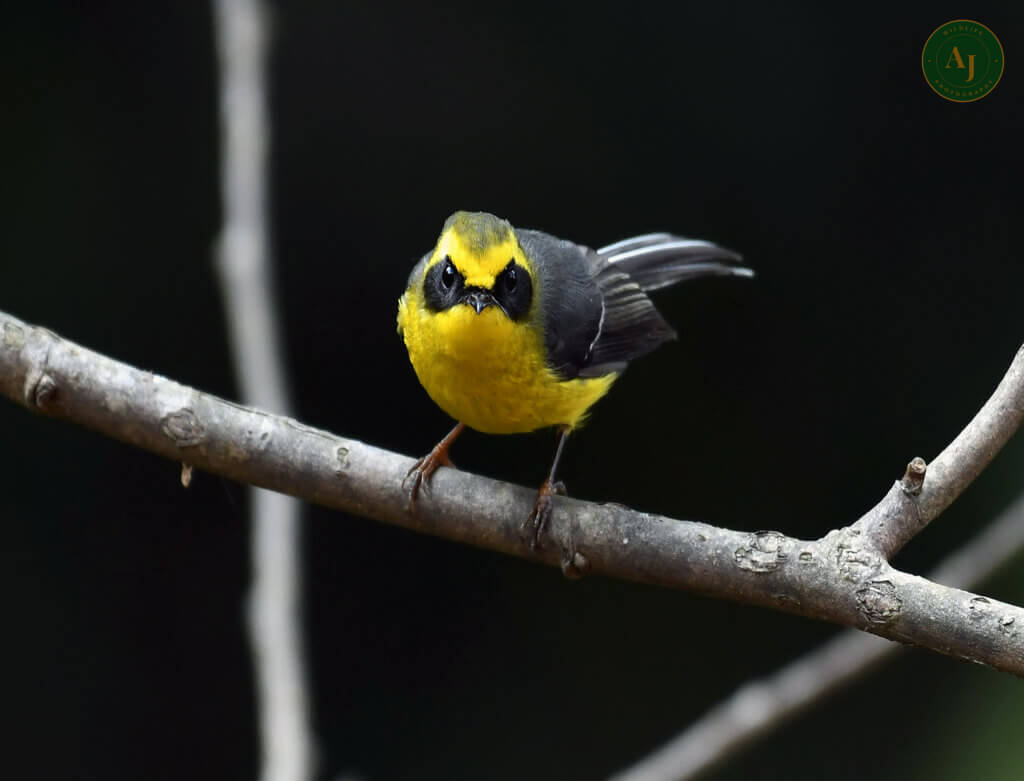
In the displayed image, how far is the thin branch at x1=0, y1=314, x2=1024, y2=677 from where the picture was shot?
6.16 feet

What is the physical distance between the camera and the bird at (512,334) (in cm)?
254

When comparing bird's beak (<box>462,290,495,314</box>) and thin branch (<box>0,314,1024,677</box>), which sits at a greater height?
bird's beak (<box>462,290,495,314</box>)

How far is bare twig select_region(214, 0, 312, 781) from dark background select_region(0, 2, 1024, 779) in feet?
4.39

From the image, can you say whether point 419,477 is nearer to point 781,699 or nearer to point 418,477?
point 418,477

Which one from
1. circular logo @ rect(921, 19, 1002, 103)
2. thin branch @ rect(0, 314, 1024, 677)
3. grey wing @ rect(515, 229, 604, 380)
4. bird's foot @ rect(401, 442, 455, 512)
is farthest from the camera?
circular logo @ rect(921, 19, 1002, 103)

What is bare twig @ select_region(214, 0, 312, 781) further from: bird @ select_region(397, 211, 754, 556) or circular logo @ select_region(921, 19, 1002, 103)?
circular logo @ select_region(921, 19, 1002, 103)

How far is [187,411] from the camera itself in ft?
6.93

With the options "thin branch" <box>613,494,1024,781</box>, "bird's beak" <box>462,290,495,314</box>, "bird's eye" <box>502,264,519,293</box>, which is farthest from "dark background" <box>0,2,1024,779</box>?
"bird's beak" <box>462,290,495,314</box>

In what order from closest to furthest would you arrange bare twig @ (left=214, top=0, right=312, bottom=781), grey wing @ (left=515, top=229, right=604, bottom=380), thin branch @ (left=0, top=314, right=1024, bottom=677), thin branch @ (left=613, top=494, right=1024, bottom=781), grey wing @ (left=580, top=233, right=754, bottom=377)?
1. thin branch @ (left=0, top=314, right=1024, bottom=677)
2. bare twig @ (left=214, top=0, right=312, bottom=781)
3. thin branch @ (left=613, top=494, right=1024, bottom=781)
4. grey wing @ (left=515, top=229, right=604, bottom=380)
5. grey wing @ (left=580, top=233, right=754, bottom=377)

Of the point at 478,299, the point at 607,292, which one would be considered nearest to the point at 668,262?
the point at 607,292

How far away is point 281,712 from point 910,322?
2.84m

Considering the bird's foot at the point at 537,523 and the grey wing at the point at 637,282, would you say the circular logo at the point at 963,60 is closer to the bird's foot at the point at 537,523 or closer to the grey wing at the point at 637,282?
the grey wing at the point at 637,282

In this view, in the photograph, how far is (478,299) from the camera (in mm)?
2547

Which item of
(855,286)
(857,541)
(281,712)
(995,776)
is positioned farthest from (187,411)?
(855,286)
